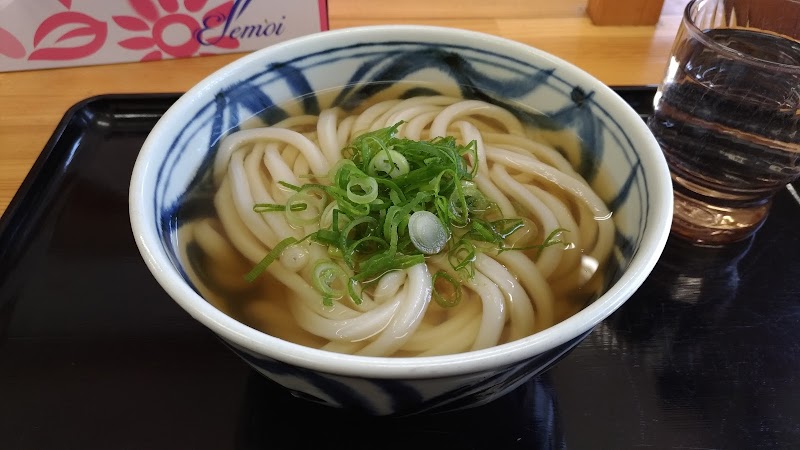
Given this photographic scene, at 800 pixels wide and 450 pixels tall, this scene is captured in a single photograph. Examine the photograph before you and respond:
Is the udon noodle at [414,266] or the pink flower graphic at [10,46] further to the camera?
the pink flower graphic at [10,46]

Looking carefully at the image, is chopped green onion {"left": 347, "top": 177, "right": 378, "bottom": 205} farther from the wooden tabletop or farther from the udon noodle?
the wooden tabletop


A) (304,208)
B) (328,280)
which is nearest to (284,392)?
(328,280)

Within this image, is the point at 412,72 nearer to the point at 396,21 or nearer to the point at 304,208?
the point at 304,208

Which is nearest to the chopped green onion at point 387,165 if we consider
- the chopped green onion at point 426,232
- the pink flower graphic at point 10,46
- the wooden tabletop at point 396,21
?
the chopped green onion at point 426,232

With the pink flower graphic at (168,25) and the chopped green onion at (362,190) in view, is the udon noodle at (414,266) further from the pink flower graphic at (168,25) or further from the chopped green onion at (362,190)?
the pink flower graphic at (168,25)

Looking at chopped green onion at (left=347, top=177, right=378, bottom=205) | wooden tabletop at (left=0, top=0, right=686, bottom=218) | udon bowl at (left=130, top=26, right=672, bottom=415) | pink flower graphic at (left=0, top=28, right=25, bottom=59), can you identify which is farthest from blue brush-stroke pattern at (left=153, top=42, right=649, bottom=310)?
pink flower graphic at (left=0, top=28, right=25, bottom=59)

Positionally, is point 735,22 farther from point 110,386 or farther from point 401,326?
point 110,386

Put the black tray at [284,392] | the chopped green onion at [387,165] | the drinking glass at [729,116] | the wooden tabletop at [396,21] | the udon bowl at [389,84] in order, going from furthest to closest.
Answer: the wooden tabletop at [396,21], the drinking glass at [729,116], the chopped green onion at [387,165], the black tray at [284,392], the udon bowl at [389,84]
